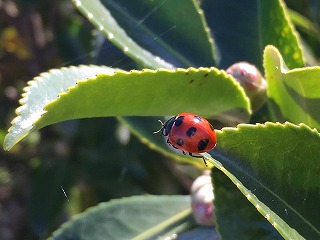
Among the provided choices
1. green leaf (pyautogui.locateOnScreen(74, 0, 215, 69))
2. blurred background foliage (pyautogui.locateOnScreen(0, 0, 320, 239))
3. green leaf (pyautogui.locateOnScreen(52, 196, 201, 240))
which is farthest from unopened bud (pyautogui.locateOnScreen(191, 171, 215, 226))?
blurred background foliage (pyautogui.locateOnScreen(0, 0, 320, 239))

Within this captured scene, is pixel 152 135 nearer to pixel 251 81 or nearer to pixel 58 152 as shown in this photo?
pixel 251 81

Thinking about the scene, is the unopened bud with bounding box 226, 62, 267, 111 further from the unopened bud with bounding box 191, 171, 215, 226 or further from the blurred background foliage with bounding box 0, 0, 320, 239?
the blurred background foliage with bounding box 0, 0, 320, 239

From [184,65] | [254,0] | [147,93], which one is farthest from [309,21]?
[147,93]

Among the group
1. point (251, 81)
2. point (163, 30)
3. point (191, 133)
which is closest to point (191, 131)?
point (191, 133)

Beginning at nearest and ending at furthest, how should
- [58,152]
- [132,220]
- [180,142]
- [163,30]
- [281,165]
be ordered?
[281,165] → [180,142] → [163,30] → [132,220] → [58,152]

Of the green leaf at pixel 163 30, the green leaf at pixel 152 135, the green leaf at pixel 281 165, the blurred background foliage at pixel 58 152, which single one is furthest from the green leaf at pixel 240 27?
the blurred background foliage at pixel 58 152

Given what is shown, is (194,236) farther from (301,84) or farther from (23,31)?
(23,31)
